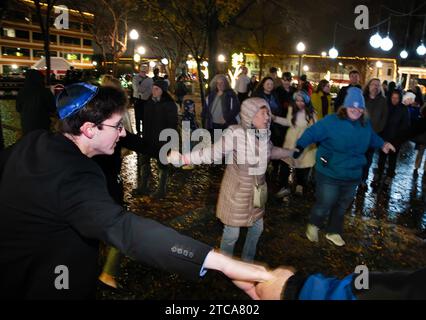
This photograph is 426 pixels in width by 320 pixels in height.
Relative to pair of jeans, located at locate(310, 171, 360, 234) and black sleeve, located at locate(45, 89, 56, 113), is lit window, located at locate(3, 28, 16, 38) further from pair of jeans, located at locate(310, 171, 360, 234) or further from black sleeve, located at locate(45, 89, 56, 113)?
pair of jeans, located at locate(310, 171, 360, 234)

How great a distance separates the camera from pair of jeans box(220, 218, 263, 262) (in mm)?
4137

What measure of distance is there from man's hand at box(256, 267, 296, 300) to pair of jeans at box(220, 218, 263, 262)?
2337 millimetres

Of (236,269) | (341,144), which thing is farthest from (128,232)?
(341,144)

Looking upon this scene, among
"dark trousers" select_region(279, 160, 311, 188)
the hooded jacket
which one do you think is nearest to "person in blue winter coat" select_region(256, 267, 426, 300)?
the hooded jacket

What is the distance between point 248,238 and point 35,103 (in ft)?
16.5

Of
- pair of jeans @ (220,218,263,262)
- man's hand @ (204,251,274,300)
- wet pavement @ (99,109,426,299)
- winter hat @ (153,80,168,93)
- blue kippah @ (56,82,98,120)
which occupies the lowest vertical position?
wet pavement @ (99,109,426,299)

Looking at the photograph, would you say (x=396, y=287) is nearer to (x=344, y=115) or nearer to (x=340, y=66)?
(x=344, y=115)

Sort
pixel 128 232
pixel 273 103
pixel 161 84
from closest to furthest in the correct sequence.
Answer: pixel 128 232 < pixel 161 84 < pixel 273 103

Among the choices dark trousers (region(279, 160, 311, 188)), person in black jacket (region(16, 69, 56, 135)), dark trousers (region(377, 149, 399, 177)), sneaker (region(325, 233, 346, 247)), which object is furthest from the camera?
dark trousers (region(377, 149, 399, 177))

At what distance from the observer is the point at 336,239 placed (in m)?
5.44

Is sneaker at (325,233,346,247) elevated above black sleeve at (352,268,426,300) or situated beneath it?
situated beneath

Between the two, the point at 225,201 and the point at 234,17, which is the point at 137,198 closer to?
the point at 225,201

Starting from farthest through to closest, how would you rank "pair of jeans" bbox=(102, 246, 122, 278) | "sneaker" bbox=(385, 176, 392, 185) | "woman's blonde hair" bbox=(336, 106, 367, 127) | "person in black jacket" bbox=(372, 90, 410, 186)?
"sneaker" bbox=(385, 176, 392, 185)
"person in black jacket" bbox=(372, 90, 410, 186)
"woman's blonde hair" bbox=(336, 106, 367, 127)
"pair of jeans" bbox=(102, 246, 122, 278)

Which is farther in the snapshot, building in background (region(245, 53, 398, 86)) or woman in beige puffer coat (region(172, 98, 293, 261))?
building in background (region(245, 53, 398, 86))
